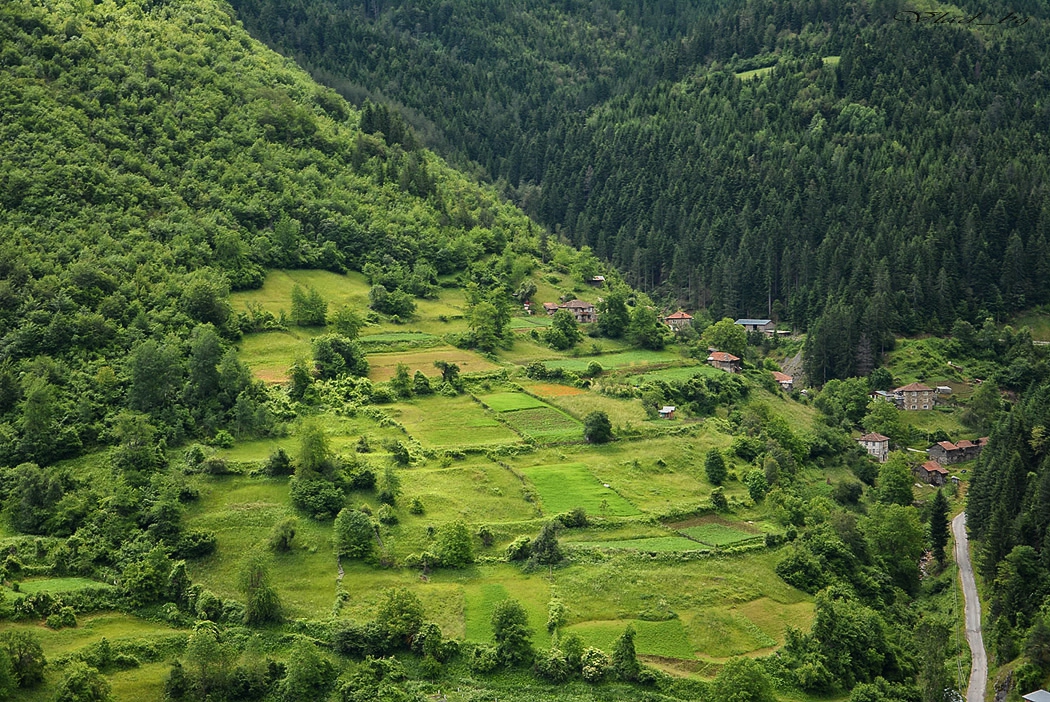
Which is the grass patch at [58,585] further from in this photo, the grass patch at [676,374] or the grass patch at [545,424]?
the grass patch at [676,374]

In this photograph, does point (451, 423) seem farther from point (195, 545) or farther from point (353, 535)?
point (195, 545)

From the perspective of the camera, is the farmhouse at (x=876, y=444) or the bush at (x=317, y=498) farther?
the farmhouse at (x=876, y=444)

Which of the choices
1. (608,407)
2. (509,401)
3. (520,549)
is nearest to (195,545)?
(520,549)

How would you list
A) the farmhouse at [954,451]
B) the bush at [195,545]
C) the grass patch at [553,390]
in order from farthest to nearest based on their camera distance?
the farmhouse at [954,451] < the grass patch at [553,390] < the bush at [195,545]

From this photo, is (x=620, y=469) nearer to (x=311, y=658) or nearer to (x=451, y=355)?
(x=451, y=355)

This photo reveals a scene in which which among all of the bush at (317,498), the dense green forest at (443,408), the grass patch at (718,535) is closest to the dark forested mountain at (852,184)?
the dense green forest at (443,408)

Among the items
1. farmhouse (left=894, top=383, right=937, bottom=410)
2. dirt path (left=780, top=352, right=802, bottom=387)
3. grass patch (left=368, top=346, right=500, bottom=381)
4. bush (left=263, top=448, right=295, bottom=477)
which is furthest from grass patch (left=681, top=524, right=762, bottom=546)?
dirt path (left=780, top=352, right=802, bottom=387)
